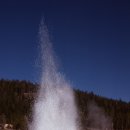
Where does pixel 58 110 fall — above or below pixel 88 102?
below

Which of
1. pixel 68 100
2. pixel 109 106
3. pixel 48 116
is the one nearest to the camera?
pixel 48 116

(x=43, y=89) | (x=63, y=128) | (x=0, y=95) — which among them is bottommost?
(x=63, y=128)

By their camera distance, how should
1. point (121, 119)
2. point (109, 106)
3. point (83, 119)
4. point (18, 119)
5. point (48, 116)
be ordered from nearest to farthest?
point (48, 116) → point (18, 119) → point (83, 119) → point (121, 119) → point (109, 106)

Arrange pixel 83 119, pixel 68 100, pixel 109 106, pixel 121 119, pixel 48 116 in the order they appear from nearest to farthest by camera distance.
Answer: pixel 48 116
pixel 68 100
pixel 83 119
pixel 121 119
pixel 109 106

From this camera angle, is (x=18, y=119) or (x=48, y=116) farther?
(x=18, y=119)

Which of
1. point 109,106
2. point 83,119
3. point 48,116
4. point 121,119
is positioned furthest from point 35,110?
point 109,106

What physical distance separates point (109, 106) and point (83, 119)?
45019 millimetres

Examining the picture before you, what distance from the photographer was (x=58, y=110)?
43.3 meters

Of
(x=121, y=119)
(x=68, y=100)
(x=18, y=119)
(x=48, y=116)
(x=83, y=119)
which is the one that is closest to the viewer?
(x=48, y=116)

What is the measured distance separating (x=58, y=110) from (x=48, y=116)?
81.7 inches

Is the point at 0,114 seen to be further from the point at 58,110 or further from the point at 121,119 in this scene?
the point at 58,110

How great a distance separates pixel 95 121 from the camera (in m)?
156

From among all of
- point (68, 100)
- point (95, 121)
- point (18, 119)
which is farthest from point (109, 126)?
point (68, 100)

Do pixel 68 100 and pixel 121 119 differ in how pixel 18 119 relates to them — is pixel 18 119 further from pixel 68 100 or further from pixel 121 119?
pixel 68 100
